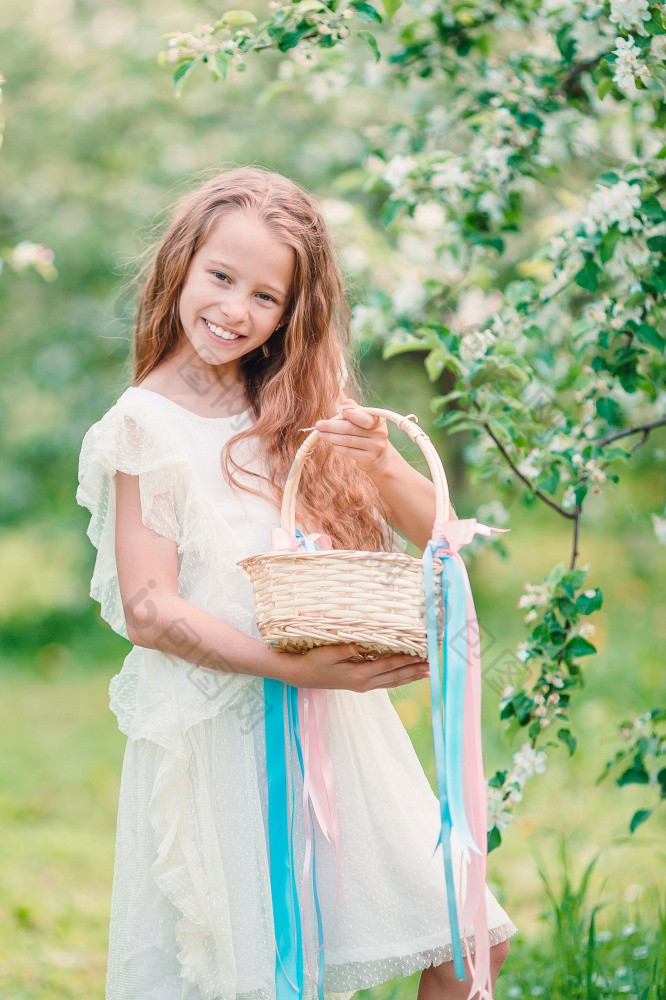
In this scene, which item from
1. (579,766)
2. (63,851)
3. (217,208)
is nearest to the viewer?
(217,208)

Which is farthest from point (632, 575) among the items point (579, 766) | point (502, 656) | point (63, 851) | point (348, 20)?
point (348, 20)

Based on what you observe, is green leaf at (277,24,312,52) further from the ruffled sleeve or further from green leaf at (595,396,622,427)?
green leaf at (595,396,622,427)

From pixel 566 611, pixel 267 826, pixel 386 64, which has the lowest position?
pixel 267 826

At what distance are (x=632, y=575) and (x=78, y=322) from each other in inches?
156

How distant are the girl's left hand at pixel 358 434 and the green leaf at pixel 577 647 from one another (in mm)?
502

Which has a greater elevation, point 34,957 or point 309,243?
point 309,243

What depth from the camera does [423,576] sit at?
1456 millimetres

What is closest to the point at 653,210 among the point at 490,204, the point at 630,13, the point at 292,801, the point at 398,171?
the point at 630,13

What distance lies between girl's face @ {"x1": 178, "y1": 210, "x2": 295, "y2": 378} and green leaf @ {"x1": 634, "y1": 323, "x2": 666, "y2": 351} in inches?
26.9

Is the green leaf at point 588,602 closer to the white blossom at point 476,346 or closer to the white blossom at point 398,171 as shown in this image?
the white blossom at point 476,346

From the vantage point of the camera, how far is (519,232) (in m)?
2.38

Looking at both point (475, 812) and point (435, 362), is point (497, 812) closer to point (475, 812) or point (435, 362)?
point (475, 812)

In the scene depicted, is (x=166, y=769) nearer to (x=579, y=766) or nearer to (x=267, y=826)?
(x=267, y=826)

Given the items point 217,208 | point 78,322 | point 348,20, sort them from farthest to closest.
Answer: point 78,322 < point 348,20 < point 217,208
